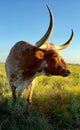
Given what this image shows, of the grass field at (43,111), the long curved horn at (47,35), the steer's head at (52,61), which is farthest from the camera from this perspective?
the steer's head at (52,61)

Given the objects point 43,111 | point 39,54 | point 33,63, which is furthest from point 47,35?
point 43,111

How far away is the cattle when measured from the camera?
7273 mm

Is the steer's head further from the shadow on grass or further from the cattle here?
the shadow on grass

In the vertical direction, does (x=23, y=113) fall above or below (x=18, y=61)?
below

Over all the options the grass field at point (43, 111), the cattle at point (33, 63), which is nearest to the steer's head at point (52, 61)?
the cattle at point (33, 63)

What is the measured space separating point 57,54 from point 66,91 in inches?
62.9

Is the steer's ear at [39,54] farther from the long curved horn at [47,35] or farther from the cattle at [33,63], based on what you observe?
the long curved horn at [47,35]

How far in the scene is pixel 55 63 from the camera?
726 cm

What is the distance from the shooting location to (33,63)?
7316 millimetres

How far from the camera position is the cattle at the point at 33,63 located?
727 centimetres

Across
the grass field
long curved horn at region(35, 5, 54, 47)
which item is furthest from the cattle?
the grass field

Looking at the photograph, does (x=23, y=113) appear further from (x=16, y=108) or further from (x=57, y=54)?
(x=57, y=54)

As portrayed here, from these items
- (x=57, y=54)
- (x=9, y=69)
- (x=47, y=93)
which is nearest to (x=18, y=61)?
(x=9, y=69)

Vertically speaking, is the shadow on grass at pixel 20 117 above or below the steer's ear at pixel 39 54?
Answer: below
